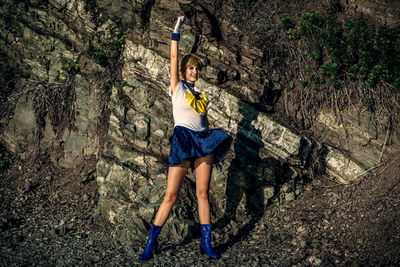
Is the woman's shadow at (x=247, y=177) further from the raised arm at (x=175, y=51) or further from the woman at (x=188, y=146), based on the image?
the raised arm at (x=175, y=51)

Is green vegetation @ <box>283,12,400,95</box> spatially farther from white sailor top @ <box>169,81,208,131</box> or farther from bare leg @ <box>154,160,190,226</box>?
bare leg @ <box>154,160,190,226</box>

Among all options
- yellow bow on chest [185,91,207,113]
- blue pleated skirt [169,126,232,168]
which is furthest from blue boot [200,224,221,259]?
yellow bow on chest [185,91,207,113]

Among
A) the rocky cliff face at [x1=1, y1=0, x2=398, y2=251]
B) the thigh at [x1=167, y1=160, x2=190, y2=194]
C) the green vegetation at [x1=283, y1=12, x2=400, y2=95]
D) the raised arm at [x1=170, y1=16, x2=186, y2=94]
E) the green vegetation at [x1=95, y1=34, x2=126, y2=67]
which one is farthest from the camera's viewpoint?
the green vegetation at [x1=95, y1=34, x2=126, y2=67]

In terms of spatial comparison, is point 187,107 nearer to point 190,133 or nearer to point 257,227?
point 190,133

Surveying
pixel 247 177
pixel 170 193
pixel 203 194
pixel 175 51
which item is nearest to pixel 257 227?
pixel 247 177

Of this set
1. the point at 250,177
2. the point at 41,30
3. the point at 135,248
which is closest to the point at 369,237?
the point at 250,177

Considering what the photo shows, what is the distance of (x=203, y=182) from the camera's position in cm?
368

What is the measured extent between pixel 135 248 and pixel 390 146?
4257 mm

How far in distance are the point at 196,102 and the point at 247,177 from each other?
5.54 feet

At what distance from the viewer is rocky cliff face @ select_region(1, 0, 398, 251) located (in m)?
4.58

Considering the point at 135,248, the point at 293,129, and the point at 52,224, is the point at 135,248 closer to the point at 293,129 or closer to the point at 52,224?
the point at 52,224

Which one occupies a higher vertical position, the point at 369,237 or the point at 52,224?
the point at 369,237

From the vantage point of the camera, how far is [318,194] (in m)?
4.84

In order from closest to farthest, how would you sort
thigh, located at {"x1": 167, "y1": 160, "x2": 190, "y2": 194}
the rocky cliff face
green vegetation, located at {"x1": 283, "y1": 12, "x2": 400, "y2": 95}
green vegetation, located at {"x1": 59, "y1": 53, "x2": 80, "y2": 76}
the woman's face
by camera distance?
thigh, located at {"x1": 167, "y1": 160, "x2": 190, "y2": 194} < the woman's face < the rocky cliff face < green vegetation, located at {"x1": 283, "y1": 12, "x2": 400, "y2": 95} < green vegetation, located at {"x1": 59, "y1": 53, "x2": 80, "y2": 76}
